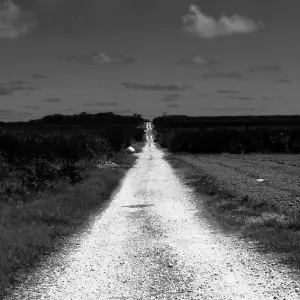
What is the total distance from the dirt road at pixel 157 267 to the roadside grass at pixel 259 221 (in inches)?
17.6

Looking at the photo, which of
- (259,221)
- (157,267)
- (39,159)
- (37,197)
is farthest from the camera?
(39,159)

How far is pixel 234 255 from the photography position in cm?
1005

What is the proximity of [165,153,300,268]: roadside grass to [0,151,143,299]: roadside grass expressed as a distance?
4.12m

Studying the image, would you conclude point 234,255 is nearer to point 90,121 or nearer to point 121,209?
point 121,209

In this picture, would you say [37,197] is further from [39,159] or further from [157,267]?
[157,267]

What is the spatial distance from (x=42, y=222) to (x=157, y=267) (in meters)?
5.60

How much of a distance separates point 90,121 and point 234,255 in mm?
169506

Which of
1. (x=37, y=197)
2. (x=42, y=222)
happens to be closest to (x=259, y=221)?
(x=42, y=222)

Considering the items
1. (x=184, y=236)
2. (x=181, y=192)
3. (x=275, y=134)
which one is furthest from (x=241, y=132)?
(x=184, y=236)

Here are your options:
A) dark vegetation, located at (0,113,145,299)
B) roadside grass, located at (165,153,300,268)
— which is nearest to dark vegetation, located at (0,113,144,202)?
dark vegetation, located at (0,113,145,299)

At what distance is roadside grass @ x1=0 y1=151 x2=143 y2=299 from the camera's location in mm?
9480

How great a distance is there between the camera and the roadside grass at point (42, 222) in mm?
9480

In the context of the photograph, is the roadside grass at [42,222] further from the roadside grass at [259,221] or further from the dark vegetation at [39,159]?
the roadside grass at [259,221]

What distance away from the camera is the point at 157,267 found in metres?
9.23
